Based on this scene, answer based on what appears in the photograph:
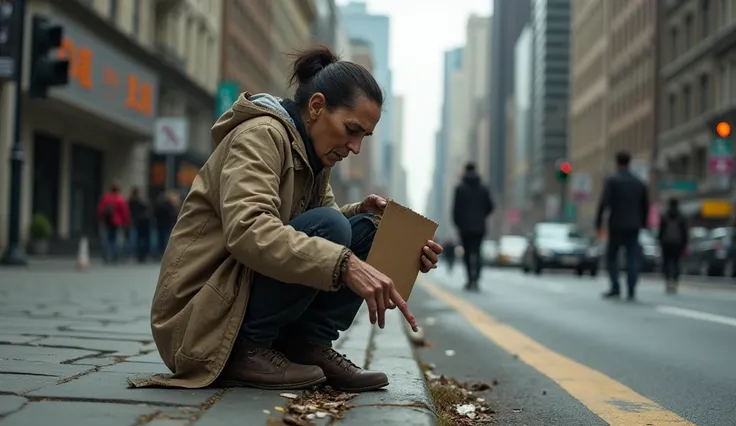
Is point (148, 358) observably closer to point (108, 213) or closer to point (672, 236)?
point (672, 236)

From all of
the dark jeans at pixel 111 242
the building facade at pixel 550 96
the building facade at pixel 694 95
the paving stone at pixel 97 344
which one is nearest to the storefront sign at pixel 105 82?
the dark jeans at pixel 111 242

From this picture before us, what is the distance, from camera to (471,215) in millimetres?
16109

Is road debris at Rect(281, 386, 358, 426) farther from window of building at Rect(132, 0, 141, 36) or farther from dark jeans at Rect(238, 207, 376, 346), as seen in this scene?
window of building at Rect(132, 0, 141, 36)

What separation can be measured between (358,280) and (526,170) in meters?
121

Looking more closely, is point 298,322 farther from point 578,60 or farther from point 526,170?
point 526,170

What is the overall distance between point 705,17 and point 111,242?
115 feet

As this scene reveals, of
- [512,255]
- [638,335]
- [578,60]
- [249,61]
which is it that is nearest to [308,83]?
[638,335]

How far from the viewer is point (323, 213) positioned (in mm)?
3689

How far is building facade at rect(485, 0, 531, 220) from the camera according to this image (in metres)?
169

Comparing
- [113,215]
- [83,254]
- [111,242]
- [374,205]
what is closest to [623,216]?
[83,254]

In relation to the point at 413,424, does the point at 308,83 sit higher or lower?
higher

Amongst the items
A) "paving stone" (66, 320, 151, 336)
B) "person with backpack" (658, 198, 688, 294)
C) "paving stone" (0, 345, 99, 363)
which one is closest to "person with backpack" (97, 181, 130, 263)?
"person with backpack" (658, 198, 688, 294)

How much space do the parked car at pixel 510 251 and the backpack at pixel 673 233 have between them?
2225 centimetres

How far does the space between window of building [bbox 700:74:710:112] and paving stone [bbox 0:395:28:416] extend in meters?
46.8
